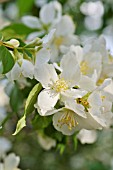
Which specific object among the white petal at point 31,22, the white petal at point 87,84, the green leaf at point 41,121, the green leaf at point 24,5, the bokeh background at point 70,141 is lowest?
the bokeh background at point 70,141

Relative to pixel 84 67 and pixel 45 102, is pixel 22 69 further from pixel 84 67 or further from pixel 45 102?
pixel 84 67

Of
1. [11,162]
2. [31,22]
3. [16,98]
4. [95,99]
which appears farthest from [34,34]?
[95,99]

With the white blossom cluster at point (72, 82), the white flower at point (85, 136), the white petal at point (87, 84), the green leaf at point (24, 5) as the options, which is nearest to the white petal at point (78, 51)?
the white blossom cluster at point (72, 82)

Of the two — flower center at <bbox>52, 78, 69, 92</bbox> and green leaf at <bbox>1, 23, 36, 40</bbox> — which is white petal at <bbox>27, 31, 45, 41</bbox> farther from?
flower center at <bbox>52, 78, 69, 92</bbox>

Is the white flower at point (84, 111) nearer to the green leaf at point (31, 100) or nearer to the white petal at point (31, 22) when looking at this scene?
the green leaf at point (31, 100)

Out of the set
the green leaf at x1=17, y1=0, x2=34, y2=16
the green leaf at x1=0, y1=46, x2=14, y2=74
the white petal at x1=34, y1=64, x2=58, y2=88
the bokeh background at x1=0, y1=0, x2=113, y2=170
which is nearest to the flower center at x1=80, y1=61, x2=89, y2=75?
the white petal at x1=34, y1=64, x2=58, y2=88

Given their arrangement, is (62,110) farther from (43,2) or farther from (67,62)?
(43,2)

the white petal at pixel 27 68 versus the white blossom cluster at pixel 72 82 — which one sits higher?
the white petal at pixel 27 68
